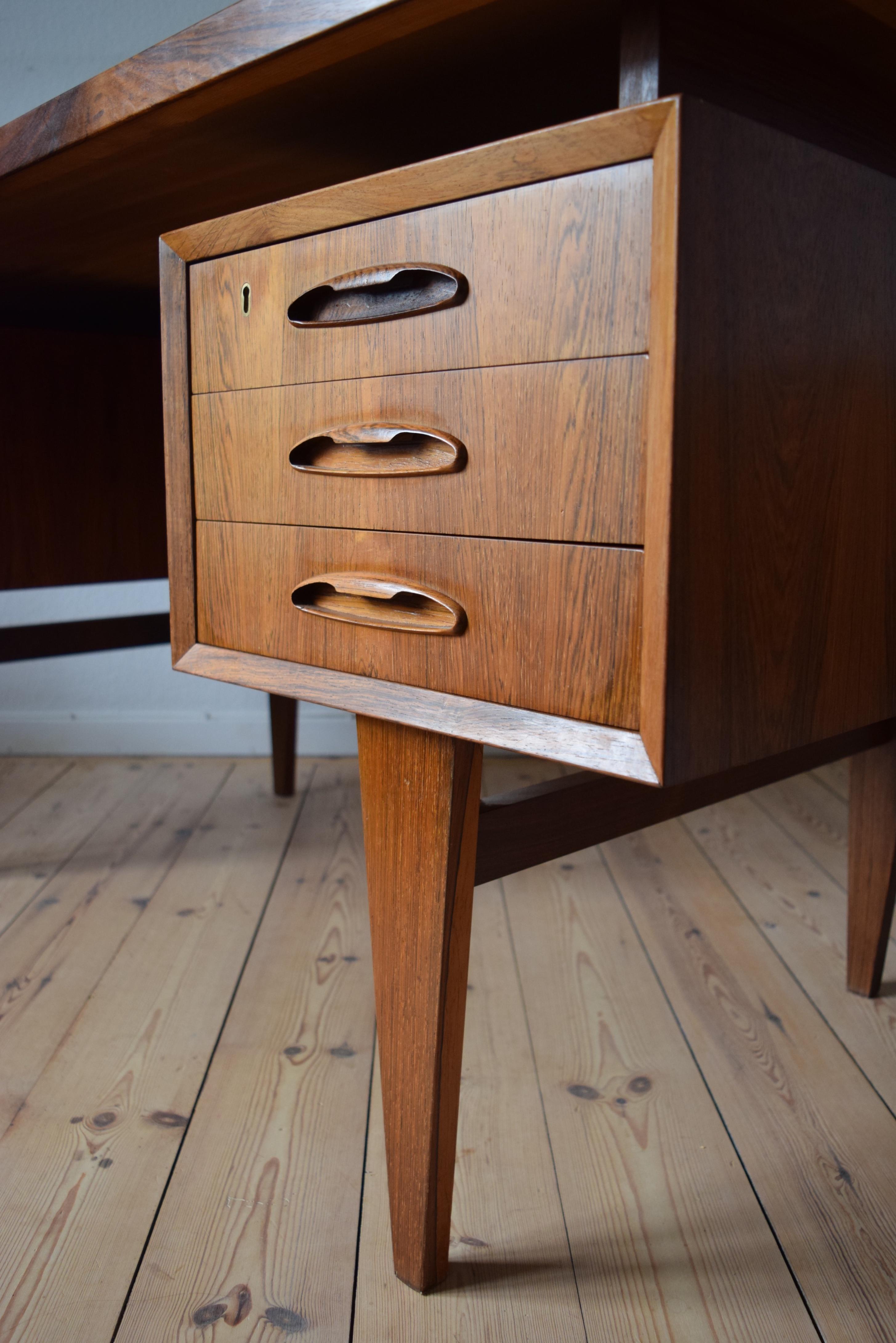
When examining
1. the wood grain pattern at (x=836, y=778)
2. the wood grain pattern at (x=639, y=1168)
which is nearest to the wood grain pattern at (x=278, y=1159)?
the wood grain pattern at (x=639, y=1168)

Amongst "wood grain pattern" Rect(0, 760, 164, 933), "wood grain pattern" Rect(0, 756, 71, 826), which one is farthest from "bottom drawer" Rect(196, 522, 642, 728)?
"wood grain pattern" Rect(0, 756, 71, 826)

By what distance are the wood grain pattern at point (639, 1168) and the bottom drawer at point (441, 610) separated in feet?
1.50

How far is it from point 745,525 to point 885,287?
22 centimetres

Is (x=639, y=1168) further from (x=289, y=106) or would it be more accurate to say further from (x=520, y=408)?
(x=289, y=106)

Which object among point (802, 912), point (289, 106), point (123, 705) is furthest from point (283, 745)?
point (289, 106)

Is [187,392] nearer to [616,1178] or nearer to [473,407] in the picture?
[473,407]

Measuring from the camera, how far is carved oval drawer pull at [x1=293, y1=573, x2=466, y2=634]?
0.61 m

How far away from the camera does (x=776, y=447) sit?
573mm

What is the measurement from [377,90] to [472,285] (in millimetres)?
218

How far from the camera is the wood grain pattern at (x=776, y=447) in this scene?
1.65 feet

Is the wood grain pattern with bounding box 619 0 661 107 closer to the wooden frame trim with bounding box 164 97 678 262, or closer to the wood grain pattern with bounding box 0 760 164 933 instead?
the wooden frame trim with bounding box 164 97 678 262

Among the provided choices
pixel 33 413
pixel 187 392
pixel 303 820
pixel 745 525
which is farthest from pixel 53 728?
pixel 745 525

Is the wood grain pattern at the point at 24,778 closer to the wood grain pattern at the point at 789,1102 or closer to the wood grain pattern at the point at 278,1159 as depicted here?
the wood grain pattern at the point at 278,1159

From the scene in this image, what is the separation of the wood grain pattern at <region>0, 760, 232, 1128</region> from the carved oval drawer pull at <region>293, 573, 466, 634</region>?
590 millimetres
